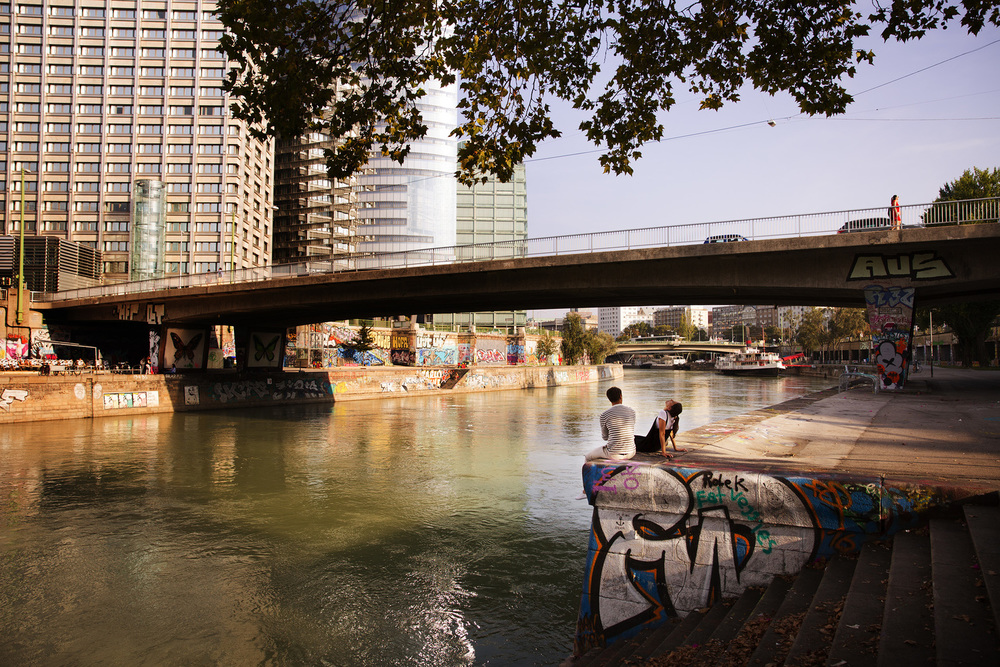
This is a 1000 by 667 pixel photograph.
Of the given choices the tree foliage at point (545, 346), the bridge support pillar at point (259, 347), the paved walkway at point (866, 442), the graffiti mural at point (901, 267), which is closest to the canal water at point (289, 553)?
the paved walkway at point (866, 442)

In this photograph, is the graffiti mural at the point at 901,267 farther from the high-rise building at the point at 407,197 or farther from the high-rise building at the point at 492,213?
the high-rise building at the point at 492,213

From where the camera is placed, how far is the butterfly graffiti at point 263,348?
4766 centimetres

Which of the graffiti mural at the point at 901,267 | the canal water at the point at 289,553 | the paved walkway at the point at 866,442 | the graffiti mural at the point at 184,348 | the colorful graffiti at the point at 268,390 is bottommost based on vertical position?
the canal water at the point at 289,553

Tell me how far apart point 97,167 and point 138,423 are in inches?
2239

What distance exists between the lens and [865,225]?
2138cm

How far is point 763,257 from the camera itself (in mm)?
23219

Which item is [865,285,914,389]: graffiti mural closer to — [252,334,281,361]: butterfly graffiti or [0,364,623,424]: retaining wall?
[0,364,623,424]: retaining wall

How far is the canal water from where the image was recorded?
806 cm

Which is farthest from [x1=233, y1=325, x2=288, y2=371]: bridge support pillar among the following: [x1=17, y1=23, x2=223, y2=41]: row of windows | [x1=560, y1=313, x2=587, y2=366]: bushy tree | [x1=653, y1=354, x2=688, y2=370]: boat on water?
[x1=653, y1=354, x2=688, y2=370]: boat on water

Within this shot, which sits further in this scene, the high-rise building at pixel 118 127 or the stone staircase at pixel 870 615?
the high-rise building at pixel 118 127

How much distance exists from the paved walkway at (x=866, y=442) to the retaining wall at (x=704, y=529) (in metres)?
0.32

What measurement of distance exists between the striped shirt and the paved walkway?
0.69 m

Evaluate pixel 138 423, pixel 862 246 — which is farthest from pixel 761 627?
pixel 138 423

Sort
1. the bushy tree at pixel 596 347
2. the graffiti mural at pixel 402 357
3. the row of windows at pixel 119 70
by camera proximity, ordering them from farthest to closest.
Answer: the bushy tree at pixel 596 347, the row of windows at pixel 119 70, the graffiti mural at pixel 402 357
